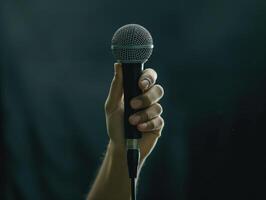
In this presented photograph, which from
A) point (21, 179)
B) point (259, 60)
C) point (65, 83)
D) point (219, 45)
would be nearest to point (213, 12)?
point (219, 45)

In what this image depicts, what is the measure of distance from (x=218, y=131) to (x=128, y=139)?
1.13 metres

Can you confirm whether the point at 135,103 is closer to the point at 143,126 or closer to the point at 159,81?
the point at 143,126

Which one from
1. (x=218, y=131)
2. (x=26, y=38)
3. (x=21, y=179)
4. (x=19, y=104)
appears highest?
(x=26, y=38)

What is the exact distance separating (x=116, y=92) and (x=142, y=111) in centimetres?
16

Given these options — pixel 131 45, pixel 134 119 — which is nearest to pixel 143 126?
pixel 134 119

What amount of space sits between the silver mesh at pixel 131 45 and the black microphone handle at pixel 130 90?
14 mm

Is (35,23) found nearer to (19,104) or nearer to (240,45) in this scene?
(19,104)

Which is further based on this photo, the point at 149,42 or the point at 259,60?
the point at 259,60

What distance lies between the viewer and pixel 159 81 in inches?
69.8

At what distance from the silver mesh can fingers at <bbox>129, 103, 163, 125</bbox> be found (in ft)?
0.30

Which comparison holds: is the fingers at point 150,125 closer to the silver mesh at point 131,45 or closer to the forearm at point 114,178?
the silver mesh at point 131,45

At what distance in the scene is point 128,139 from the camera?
776mm

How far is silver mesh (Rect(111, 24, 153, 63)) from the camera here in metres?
0.78

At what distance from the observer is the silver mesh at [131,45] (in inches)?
30.8
